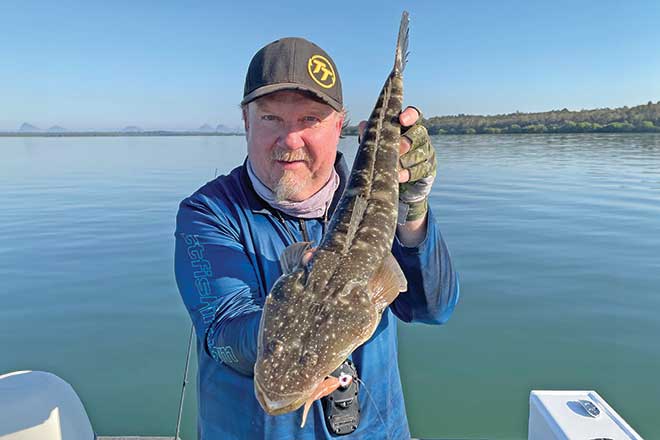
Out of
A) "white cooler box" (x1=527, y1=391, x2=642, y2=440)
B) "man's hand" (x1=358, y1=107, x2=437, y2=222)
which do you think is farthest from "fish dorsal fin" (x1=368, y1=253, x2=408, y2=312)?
"white cooler box" (x1=527, y1=391, x2=642, y2=440)

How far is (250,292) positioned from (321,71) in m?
1.62

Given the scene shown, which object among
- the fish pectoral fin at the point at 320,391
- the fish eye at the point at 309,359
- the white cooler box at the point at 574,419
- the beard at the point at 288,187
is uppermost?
the beard at the point at 288,187

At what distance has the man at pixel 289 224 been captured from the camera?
286 centimetres

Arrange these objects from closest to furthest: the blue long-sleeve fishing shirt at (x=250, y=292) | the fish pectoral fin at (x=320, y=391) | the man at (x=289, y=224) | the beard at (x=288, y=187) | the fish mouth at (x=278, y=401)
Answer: the fish mouth at (x=278, y=401) < the fish pectoral fin at (x=320, y=391) < the blue long-sleeve fishing shirt at (x=250, y=292) < the man at (x=289, y=224) < the beard at (x=288, y=187)

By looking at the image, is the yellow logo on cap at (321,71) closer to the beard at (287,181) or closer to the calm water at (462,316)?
the beard at (287,181)

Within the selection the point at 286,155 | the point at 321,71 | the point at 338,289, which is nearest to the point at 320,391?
the point at 338,289

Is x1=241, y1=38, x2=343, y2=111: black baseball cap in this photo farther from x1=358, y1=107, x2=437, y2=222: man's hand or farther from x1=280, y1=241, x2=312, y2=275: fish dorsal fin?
x1=280, y1=241, x2=312, y2=275: fish dorsal fin

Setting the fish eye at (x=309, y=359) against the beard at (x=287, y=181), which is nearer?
the fish eye at (x=309, y=359)

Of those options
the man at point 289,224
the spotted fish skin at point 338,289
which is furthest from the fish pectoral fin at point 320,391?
the man at point 289,224

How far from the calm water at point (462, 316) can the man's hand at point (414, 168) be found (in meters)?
4.33

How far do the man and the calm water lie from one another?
12.0 feet

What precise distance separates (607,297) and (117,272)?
1145cm

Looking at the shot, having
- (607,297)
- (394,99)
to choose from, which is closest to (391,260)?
(394,99)

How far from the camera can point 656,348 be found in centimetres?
791
